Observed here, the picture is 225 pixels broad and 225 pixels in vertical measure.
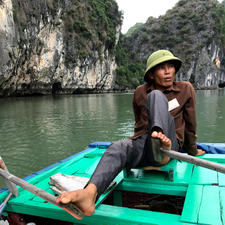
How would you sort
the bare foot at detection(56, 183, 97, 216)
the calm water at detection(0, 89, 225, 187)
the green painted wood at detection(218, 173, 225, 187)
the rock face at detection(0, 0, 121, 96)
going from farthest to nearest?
the rock face at detection(0, 0, 121, 96)
the calm water at detection(0, 89, 225, 187)
the green painted wood at detection(218, 173, 225, 187)
the bare foot at detection(56, 183, 97, 216)

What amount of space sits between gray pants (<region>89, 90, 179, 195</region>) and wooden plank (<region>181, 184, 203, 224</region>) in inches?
10.5

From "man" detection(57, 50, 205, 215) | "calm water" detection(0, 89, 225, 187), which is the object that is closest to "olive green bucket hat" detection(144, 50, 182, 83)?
"man" detection(57, 50, 205, 215)

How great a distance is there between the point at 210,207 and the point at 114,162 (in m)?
0.50

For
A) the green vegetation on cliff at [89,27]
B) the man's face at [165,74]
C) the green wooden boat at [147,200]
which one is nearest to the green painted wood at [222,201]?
the green wooden boat at [147,200]

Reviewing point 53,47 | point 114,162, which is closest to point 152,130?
point 114,162

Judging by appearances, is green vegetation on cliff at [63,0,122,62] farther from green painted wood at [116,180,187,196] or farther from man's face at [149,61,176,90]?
green painted wood at [116,180,187,196]

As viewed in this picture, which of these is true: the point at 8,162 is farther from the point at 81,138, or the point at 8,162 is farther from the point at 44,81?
the point at 44,81

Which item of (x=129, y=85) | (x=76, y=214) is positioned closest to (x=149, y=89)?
(x=76, y=214)

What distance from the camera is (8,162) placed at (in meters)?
3.56

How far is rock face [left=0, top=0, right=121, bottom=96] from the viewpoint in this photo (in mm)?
14118

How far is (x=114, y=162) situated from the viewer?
118cm

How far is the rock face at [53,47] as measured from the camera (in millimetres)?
14118

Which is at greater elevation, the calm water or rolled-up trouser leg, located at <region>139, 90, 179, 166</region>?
rolled-up trouser leg, located at <region>139, 90, 179, 166</region>

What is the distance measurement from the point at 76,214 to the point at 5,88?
17.3 meters
